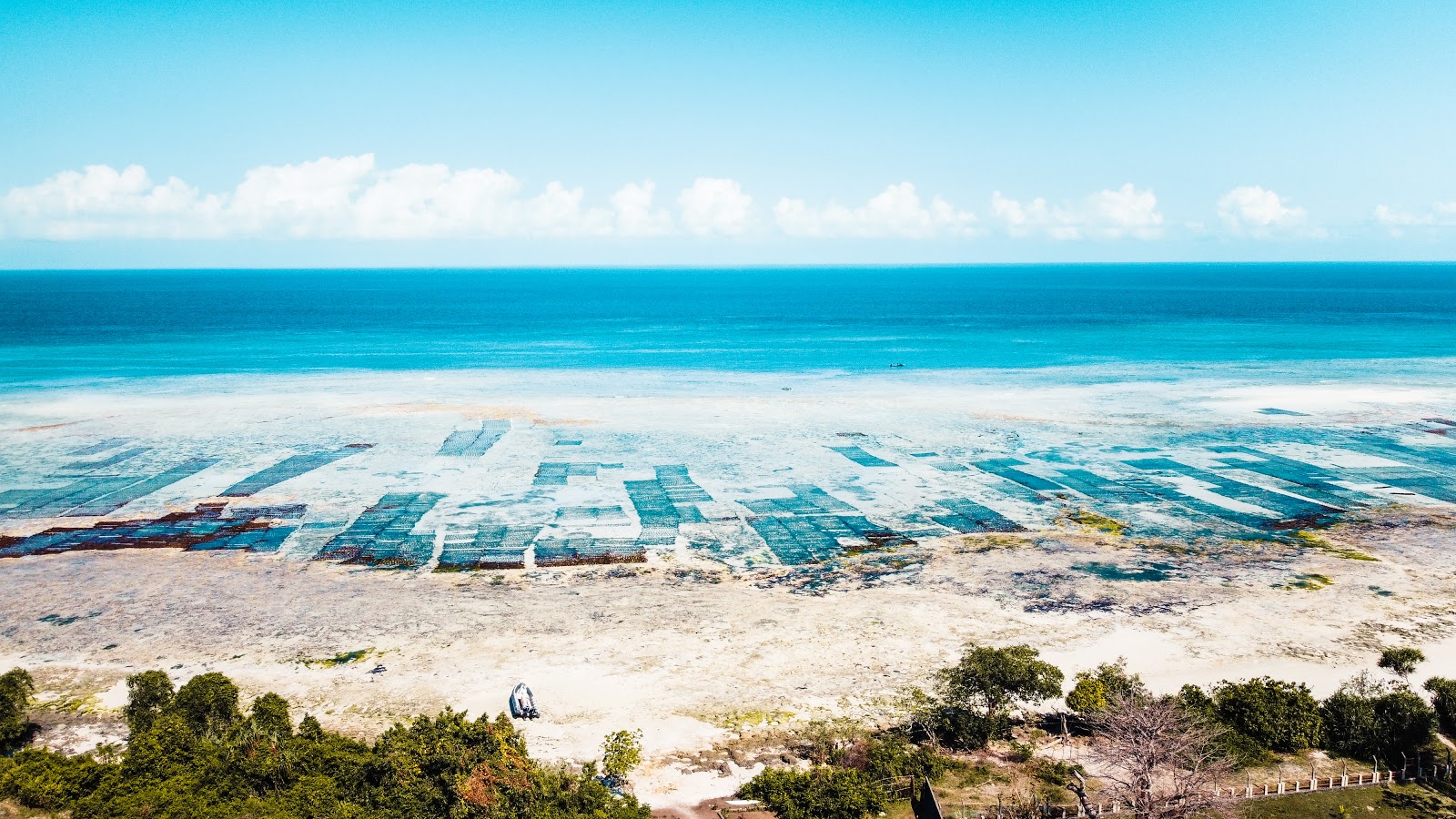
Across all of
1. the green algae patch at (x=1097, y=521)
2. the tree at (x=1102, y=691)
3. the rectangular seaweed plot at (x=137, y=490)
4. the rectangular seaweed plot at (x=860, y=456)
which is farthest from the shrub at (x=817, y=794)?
the rectangular seaweed plot at (x=137, y=490)

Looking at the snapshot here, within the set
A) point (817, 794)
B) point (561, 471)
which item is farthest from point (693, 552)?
point (817, 794)

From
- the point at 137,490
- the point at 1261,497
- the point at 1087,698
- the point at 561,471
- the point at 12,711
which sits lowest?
the point at 137,490

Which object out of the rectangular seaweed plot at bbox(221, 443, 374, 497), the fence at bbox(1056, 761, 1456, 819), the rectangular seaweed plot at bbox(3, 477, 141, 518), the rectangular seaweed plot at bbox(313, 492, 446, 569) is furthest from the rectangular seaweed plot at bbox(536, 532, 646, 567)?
the rectangular seaweed plot at bbox(3, 477, 141, 518)

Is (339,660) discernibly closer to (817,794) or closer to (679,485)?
(817,794)

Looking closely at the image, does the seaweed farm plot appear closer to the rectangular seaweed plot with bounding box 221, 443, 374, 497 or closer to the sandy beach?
the rectangular seaweed plot with bounding box 221, 443, 374, 497

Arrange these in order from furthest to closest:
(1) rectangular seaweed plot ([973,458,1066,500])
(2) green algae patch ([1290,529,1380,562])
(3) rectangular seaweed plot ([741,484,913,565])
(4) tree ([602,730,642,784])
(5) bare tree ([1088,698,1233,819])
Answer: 1. (1) rectangular seaweed plot ([973,458,1066,500])
2. (3) rectangular seaweed plot ([741,484,913,565])
3. (2) green algae patch ([1290,529,1380,562])
4. (4) tree ([602,730,642,784])
5. (5) bare tree ([1088,698,1233,819])

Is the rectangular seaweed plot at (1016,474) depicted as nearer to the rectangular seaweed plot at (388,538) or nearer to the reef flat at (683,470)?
the reef flat at (683,470)

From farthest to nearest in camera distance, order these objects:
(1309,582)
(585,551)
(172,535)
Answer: (172,535) → (585,551) → (1309,582)
